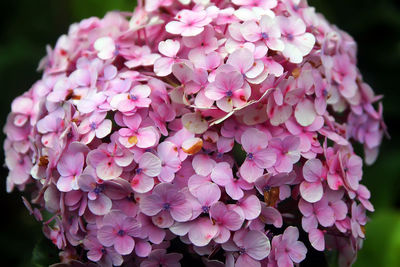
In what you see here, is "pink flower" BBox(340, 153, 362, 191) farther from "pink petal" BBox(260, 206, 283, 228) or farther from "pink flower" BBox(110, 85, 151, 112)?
"pink flower" BBox(110, 85, 151, 112)

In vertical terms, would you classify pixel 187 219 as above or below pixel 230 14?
below

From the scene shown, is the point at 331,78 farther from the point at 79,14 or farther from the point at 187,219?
the point at 79,14

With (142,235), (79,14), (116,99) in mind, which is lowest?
(79,14)

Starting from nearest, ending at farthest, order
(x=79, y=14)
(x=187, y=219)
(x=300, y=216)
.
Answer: (x=187, y=219)
(x=300, y=216)
(x=79, y=14)

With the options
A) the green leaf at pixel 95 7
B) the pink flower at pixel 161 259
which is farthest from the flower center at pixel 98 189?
the green leaf at pixel 95 7

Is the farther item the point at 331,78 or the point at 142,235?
the point at 331,78

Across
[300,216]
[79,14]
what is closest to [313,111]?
[300,216]

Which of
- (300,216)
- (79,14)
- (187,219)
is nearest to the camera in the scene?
(187,219)
